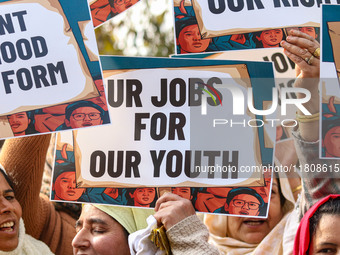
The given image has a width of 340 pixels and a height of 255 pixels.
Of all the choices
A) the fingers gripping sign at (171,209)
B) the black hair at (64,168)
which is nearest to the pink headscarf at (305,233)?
the fingers gripping sign at (171,209)

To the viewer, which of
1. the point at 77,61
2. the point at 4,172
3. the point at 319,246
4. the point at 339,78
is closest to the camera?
the point at 319,246

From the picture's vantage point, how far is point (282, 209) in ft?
9.84

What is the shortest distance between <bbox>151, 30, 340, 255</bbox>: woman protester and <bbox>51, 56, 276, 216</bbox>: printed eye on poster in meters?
0.13

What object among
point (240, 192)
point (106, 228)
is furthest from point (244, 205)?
point (106, 228)

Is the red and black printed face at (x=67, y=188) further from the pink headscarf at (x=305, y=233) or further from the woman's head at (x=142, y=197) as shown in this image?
the pink headscarf at (x=305, y=233)

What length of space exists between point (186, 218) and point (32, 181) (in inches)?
33.3

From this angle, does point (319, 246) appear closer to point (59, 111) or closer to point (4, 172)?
point (59, 111)

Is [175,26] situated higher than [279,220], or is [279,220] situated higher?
[175,26]

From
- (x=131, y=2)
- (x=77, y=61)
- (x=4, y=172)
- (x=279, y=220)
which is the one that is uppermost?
(x=131, y=2)

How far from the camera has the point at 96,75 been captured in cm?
266

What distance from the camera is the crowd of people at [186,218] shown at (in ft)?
7.81

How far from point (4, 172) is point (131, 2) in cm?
91

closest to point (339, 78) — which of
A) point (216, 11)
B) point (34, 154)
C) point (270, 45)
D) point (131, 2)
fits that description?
point (270, 45)

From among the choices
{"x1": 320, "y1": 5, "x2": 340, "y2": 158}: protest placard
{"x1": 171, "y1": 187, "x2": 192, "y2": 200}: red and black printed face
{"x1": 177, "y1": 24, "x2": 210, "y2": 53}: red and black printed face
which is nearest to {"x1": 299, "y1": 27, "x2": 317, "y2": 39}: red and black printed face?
{"x1": 320, "y1": 5, "x2": 340, "y2": 158}: protest placard
